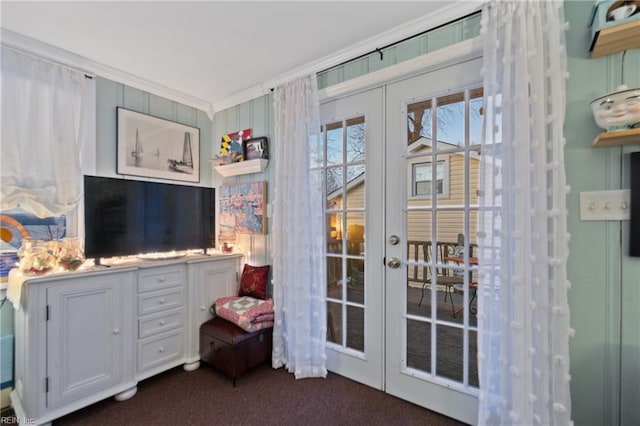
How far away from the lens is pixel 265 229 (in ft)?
8.94

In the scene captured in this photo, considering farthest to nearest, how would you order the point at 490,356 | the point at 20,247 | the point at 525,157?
the point at 20,247 < the point at 490,356 < the point at 525,157

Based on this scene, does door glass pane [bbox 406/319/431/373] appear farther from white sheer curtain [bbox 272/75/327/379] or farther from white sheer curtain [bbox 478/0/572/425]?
white sheer curtain [bbox 272/75/327/379]

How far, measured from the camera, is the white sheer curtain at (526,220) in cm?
137

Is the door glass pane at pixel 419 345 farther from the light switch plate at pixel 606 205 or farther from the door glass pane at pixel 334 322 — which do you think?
the light switch plate at pixel 606 205

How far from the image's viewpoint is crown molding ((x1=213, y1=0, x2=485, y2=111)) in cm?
170

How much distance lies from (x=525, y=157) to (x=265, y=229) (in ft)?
6.74

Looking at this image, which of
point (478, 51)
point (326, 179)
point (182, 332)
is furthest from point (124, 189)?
point (478, 51)

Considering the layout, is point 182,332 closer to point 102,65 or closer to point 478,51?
point 102,65

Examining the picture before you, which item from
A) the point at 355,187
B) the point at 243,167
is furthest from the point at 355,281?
the point at 243,167

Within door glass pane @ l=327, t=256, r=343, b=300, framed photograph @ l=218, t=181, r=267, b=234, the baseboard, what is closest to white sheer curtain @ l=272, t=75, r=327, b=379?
door glass pane @ l=327, t=256, r=343, b=300

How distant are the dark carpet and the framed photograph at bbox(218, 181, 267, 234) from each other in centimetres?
128

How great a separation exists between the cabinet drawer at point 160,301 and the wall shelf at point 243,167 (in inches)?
47.4

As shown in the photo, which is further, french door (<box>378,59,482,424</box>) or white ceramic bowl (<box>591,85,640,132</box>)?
french door (<box>378,59,482,424</box>)

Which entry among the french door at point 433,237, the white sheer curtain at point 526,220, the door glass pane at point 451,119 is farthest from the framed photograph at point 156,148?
the white sheer curtain at point 526,220
